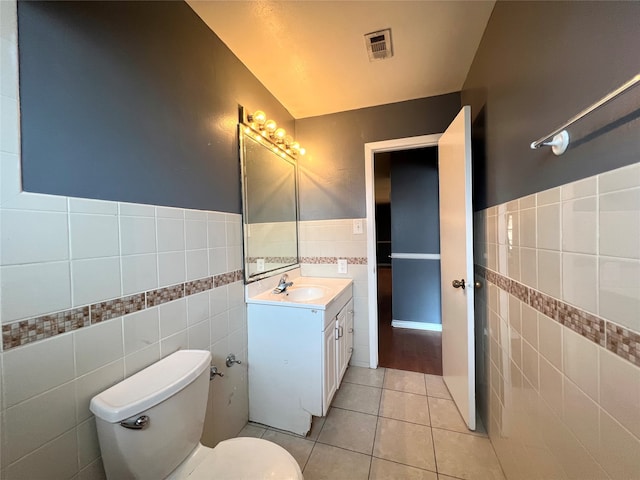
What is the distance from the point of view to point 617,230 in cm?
53

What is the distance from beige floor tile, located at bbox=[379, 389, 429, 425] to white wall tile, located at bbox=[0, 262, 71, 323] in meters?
1.81

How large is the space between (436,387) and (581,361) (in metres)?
1.51

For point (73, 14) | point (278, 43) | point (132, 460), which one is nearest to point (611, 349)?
point (132, 460)

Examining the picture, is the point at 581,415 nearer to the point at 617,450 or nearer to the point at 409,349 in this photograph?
the point at 617,450

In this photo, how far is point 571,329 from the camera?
2.22 feet

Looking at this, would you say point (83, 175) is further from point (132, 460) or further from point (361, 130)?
point (361, 130)

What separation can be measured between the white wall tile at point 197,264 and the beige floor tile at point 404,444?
4.52ft

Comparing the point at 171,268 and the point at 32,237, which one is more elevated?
the point at 32,237

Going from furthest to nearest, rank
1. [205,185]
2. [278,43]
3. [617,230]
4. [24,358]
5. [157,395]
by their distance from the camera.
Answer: [278,43]
[205,185]
[157,395]
[24,358]
[617,230]

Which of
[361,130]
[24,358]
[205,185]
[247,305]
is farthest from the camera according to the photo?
[361,130]

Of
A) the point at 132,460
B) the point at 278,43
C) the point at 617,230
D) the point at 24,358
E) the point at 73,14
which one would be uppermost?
the point at 278,43

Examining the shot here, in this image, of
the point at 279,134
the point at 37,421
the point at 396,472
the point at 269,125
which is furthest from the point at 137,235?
the point at 396,472

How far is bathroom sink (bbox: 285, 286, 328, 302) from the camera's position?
1858 mm

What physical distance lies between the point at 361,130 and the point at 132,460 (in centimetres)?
242
